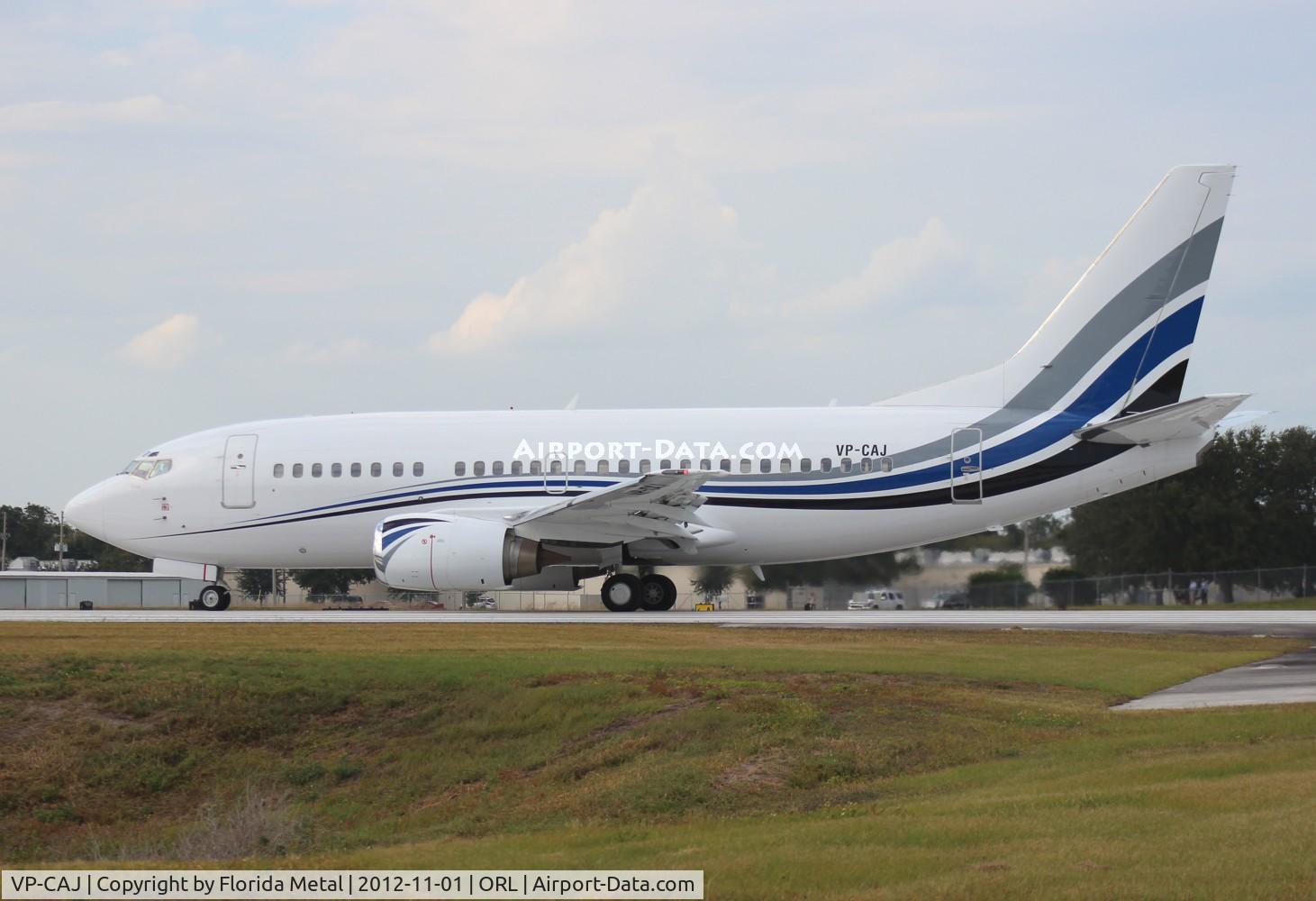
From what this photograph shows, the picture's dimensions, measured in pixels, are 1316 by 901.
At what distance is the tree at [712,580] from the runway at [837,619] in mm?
5121

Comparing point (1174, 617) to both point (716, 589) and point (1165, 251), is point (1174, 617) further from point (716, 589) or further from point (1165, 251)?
point (716, 589)

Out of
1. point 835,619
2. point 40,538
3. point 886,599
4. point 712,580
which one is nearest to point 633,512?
point 835,619

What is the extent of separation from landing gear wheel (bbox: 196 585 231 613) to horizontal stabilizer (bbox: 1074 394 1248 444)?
18.8 metres

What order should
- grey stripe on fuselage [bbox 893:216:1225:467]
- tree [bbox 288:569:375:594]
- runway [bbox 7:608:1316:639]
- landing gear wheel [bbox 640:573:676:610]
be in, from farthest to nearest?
tree [bbox 288:569:375:594], landing gear wheel [bbox 640:573:676:610], grey stripe on fuselage [bbox 893:216:1225:467], runway [bbox 7:608:1316:639]

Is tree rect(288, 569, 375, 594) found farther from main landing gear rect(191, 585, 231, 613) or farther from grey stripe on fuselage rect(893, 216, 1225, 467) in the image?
grey stripe on fuselage rect(893, 216, 1225, 467)

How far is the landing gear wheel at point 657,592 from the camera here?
2964 centimetres

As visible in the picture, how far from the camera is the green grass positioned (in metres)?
8.76

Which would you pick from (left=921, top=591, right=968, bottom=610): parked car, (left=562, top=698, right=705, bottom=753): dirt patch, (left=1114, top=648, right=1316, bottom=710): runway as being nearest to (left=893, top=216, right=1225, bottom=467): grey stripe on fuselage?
(left=921, top=591, right=968, bottom=610): parked car

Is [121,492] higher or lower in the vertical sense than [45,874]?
higher

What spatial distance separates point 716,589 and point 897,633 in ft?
46.4

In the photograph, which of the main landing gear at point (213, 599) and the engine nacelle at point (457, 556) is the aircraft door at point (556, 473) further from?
the main landing gear at point (213, 599)

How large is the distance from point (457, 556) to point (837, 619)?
7.35 metres

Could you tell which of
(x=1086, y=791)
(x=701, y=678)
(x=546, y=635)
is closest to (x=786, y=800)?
(x=1086, y=791)

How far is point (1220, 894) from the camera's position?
7543 mm
